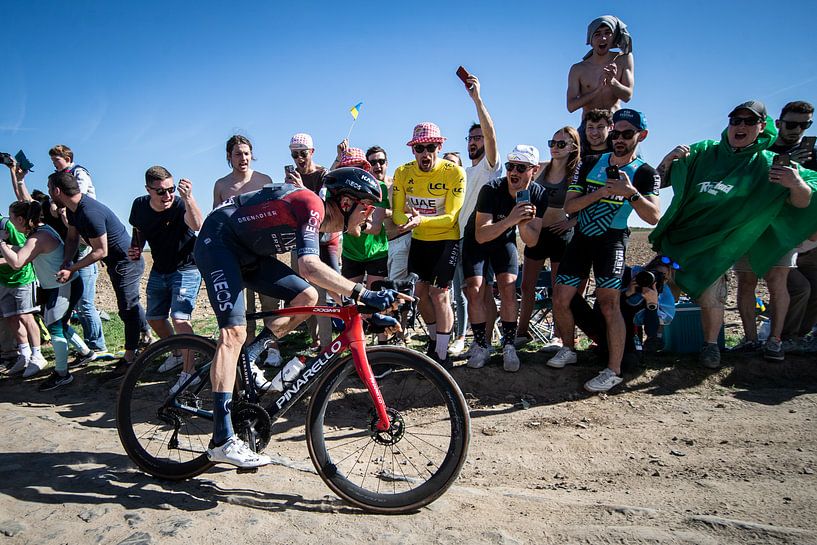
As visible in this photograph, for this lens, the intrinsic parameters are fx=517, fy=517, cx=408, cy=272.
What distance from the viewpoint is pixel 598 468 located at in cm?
414

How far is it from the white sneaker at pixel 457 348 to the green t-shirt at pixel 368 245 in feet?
4.78

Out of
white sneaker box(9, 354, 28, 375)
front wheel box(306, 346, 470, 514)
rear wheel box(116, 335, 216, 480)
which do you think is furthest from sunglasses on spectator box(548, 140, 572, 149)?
white sneaker box(9, 354, 28, 375)

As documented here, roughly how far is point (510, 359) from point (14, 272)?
686 centimetres

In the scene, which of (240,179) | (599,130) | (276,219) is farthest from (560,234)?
(240,179)

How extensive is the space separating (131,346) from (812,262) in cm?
862

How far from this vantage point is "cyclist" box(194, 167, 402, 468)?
3.56 m

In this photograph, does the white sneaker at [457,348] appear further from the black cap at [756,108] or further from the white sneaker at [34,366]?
the white sneaker at [34,366]

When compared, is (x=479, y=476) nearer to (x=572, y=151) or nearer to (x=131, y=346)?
(x=572, y=151)

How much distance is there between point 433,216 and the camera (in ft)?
19.6

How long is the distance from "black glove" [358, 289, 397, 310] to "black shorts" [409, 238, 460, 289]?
7.91 ft

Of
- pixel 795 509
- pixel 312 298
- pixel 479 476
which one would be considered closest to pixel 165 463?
pixel 312 298

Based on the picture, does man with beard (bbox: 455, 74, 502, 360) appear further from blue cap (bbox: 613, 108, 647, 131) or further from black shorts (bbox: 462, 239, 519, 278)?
blue cap (bbox: 613, 108, 647, 131)

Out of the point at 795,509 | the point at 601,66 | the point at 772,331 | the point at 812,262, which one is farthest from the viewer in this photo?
the point at 601,66

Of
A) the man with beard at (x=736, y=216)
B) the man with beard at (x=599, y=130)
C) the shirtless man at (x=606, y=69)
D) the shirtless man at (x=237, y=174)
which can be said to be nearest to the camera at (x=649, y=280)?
the man with beard at (x=736, y=216)
